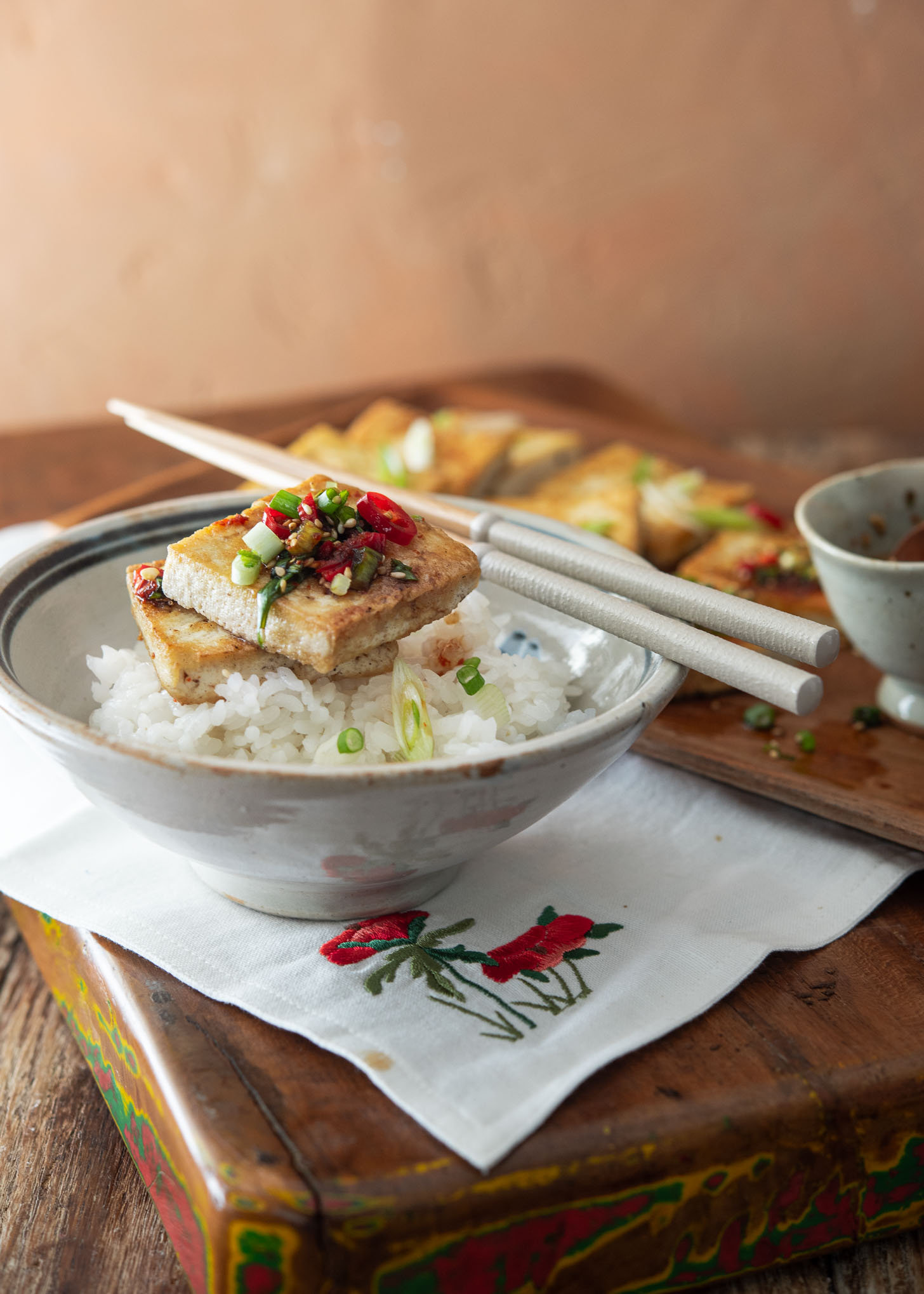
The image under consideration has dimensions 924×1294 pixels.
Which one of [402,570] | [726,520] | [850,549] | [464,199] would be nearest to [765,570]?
[726,520]

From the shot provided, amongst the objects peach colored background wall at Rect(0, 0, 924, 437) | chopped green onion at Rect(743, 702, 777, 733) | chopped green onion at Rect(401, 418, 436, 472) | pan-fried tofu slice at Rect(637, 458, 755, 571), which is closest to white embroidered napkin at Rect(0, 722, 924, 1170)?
chopped green onion at Rect(743, 702, 777, 733)

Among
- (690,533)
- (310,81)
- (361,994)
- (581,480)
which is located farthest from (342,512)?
(310,81)

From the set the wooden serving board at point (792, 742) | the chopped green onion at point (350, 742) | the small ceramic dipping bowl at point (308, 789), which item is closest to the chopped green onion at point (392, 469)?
the wooden serving board at point (792, 742)

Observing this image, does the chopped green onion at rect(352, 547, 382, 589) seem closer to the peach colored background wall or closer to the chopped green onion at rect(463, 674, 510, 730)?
the chopped green onion at rect(463, 674, 510, 730)

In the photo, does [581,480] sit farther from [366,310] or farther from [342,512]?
[366,310]

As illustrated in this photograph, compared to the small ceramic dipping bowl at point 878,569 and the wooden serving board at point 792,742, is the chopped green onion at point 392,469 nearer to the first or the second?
the wooden serving board at point 792,742

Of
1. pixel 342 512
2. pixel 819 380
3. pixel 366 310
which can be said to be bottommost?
pixel 819 380
